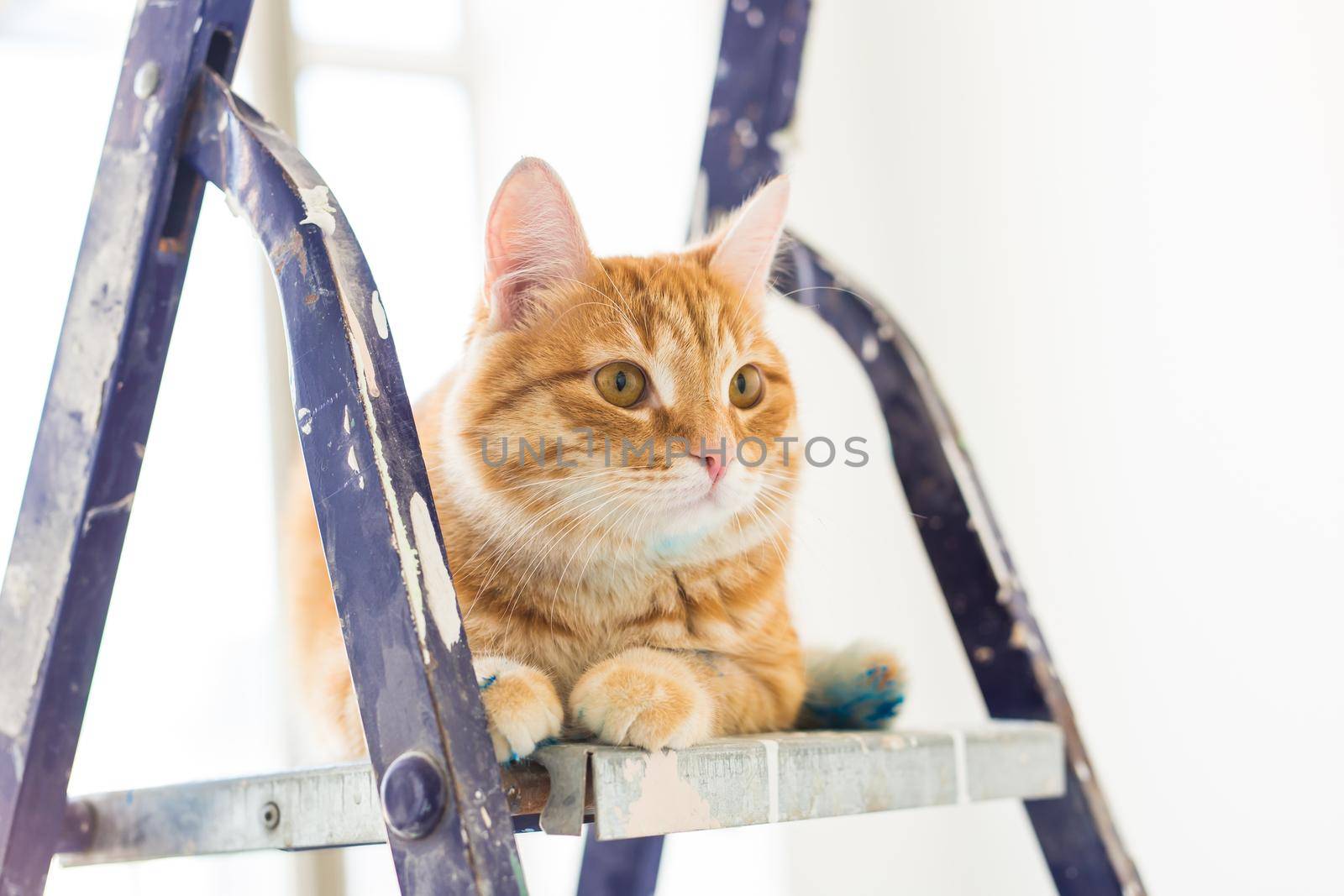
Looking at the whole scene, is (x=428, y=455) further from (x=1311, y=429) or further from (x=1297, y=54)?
(x=1297, y=54)

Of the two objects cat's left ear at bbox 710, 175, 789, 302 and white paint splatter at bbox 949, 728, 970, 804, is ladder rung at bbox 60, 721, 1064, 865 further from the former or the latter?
cat's left ear at bbox 710, 175, 789, 302

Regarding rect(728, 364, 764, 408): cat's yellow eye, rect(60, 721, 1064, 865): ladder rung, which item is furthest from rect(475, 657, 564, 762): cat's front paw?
rect(728, 364, 764, 408): cat's yellow eye

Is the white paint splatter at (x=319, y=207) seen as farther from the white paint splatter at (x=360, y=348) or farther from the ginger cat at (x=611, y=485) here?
the ginger cat at (x=611, y=485)

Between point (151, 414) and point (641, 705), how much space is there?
44 cm

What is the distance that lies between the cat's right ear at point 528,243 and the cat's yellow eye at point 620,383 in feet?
0.31

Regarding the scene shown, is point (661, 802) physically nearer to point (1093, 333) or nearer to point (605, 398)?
point (605, 398)

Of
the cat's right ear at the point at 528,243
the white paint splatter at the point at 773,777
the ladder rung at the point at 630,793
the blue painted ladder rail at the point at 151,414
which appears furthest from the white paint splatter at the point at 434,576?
the cat's right ear at the point at 528,243

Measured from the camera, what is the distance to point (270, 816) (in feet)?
2.57

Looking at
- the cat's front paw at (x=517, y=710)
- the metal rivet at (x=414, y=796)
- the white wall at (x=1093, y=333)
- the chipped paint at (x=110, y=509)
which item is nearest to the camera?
the metal rivet at (x=414, y=796)

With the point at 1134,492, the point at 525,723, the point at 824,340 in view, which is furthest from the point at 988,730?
the point at 824,340

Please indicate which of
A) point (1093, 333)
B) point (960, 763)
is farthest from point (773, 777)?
point (1093, 333)

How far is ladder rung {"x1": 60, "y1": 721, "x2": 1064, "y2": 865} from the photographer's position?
0.68m

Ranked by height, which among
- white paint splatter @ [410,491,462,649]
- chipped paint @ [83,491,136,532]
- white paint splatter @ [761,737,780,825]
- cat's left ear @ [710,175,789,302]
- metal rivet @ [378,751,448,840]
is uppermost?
cat's left ear @ [710,175,789,302]

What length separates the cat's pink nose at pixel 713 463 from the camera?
35.6 inches
